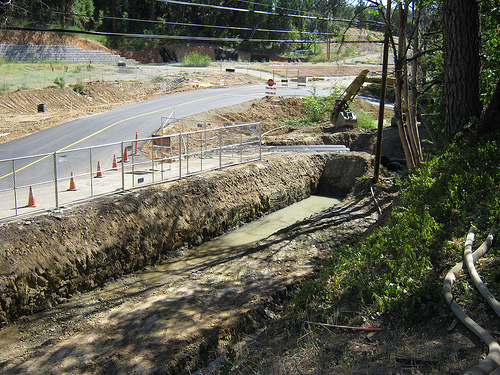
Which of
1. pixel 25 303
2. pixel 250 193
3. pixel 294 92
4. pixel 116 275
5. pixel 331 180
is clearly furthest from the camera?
pixel 294 92

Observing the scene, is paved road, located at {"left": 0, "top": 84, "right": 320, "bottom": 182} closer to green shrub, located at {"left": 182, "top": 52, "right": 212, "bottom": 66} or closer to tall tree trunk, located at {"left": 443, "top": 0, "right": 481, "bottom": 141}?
tall tree trunk, located at {"left": 443, "top": 0, "right": 481, "bottom": 141}

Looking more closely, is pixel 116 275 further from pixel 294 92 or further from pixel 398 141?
Answer: pixel 294 92

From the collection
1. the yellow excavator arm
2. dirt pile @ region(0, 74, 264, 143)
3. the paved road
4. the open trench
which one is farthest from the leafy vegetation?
dirt pile @ region(0, 74, 264, 143)

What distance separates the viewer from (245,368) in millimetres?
6777

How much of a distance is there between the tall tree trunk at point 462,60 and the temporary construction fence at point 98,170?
27.4 ft

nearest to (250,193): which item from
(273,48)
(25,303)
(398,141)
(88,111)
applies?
(25,303)

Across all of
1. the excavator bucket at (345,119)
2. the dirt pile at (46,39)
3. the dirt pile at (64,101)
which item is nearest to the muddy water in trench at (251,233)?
the excavator bucket at (345,119)

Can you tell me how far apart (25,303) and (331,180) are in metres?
16.5

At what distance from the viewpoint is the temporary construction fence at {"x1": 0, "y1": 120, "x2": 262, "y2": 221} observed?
41.1 ft

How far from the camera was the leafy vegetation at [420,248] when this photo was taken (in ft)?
24.9

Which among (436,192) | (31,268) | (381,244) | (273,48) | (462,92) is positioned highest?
(273,48)

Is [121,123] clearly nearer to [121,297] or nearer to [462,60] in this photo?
[121,297]

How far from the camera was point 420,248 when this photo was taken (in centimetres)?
899

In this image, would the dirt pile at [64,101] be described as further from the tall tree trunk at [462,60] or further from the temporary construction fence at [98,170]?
the tall tree trunk at [462,60]
